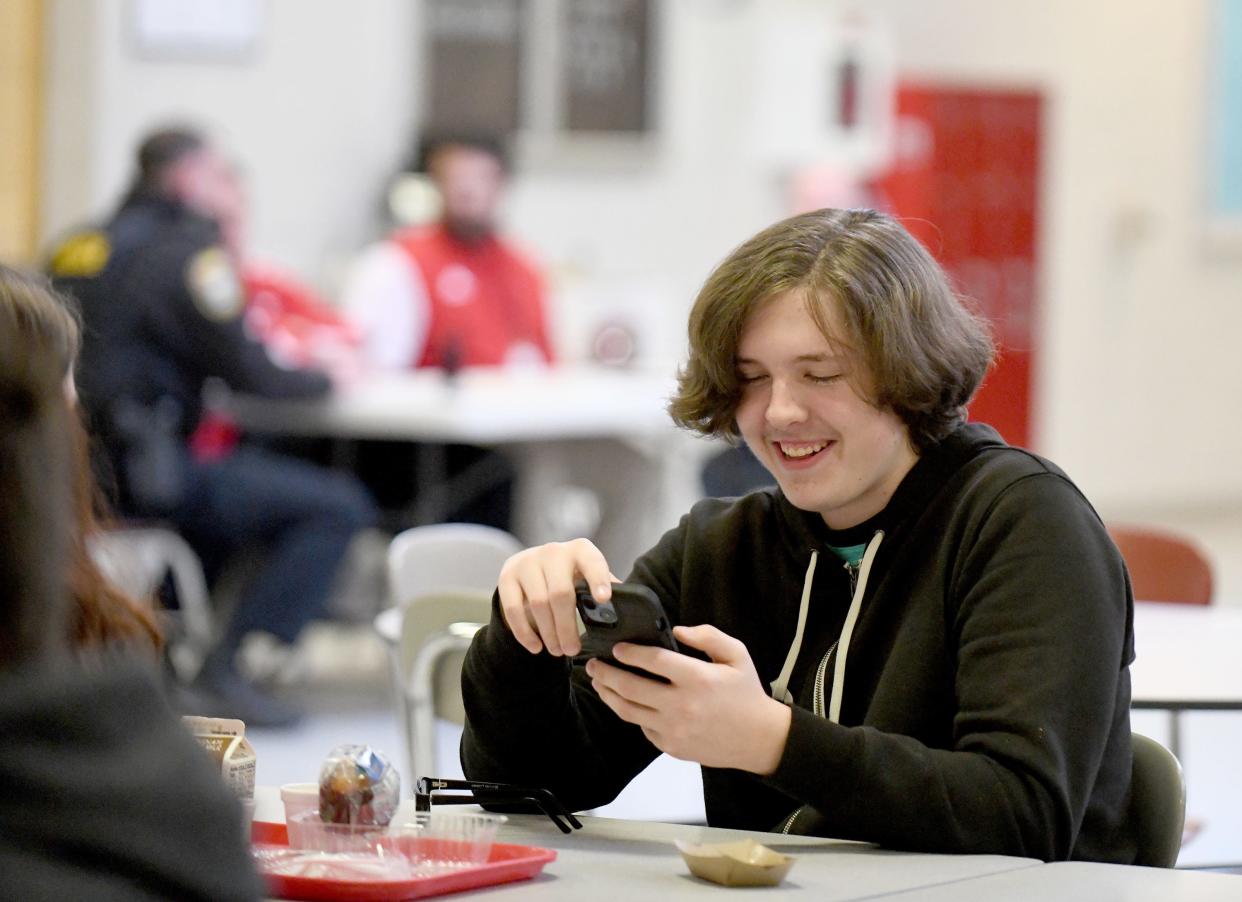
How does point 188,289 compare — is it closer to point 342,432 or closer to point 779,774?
point 342,432

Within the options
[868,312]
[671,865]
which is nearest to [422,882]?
[671,865]

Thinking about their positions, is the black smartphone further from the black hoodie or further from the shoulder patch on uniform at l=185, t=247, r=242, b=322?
the shoulder patch on uniform at l=185, t=247, r=242, b=322

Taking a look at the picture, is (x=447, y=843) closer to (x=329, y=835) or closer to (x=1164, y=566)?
(x=329, y=835)

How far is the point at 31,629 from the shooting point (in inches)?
33.8

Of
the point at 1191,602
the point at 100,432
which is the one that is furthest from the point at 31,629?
the point at 100,432

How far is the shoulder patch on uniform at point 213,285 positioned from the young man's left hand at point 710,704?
12.3ft

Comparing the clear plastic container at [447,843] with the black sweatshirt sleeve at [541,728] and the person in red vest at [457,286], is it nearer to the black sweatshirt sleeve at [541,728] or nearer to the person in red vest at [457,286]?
the black sweatshirt sleeve at [541,728]

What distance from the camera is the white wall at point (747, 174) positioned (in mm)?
6965

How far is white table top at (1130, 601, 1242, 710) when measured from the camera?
2.39 metres

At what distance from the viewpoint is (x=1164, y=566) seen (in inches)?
135

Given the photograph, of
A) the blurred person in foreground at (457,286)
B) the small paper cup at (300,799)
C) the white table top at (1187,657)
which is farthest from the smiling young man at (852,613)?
the blurred person in foreground at (457,286)

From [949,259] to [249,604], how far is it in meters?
5.03

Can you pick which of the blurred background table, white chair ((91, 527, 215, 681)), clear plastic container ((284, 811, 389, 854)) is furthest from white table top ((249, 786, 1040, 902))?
white chair ((91, 527, 215, 681))

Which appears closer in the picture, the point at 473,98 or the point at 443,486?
the point at 443,486
